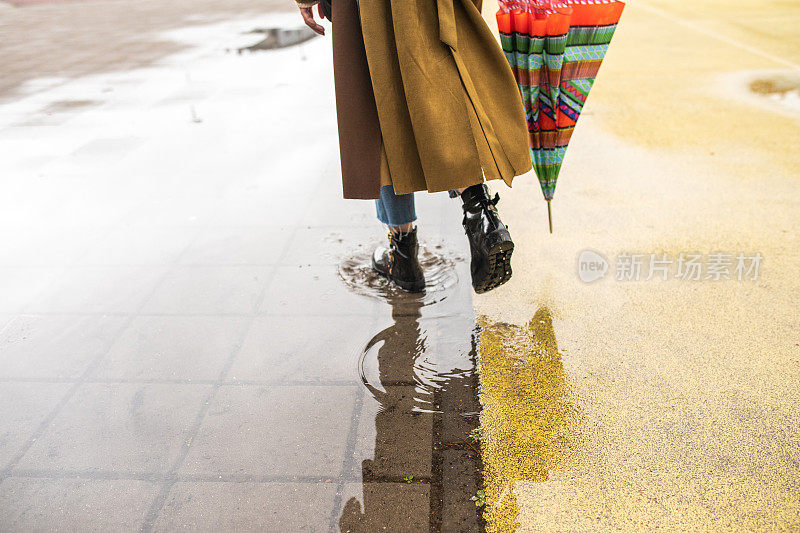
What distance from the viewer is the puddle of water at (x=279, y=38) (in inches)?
322

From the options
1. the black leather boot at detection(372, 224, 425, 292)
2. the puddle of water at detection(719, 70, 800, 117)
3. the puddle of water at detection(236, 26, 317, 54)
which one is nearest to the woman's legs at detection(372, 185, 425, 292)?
the black leather boot at detection(372, 224, 425, 292)

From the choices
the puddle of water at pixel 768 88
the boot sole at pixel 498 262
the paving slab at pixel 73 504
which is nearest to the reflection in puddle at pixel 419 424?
the boot sole at pixel 498 262

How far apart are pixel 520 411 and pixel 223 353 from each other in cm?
113

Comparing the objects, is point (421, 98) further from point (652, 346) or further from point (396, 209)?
point (652, 346)

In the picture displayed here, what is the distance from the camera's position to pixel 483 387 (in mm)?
2148

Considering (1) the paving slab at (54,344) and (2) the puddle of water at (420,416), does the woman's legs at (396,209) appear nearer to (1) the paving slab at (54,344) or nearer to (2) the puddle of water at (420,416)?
(2) the puddle of water at (420,416)

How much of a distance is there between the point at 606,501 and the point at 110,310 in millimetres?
2117

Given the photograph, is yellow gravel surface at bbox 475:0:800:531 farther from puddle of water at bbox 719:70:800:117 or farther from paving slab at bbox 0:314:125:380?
paving slab at bbox 0:314:125:380

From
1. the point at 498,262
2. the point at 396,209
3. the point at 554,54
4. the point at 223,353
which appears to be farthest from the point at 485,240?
the point at 223,353

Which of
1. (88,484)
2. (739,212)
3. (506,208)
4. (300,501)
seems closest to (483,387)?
(300,501)

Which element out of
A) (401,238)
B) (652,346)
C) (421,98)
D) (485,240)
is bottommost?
(652,346)

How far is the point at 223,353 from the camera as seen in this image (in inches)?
95.2

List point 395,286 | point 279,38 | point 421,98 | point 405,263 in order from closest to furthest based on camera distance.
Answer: point 421,98 → point 405,263 → point 395,286 → point 279,38

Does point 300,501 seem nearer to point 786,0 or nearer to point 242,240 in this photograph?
point 242,240
